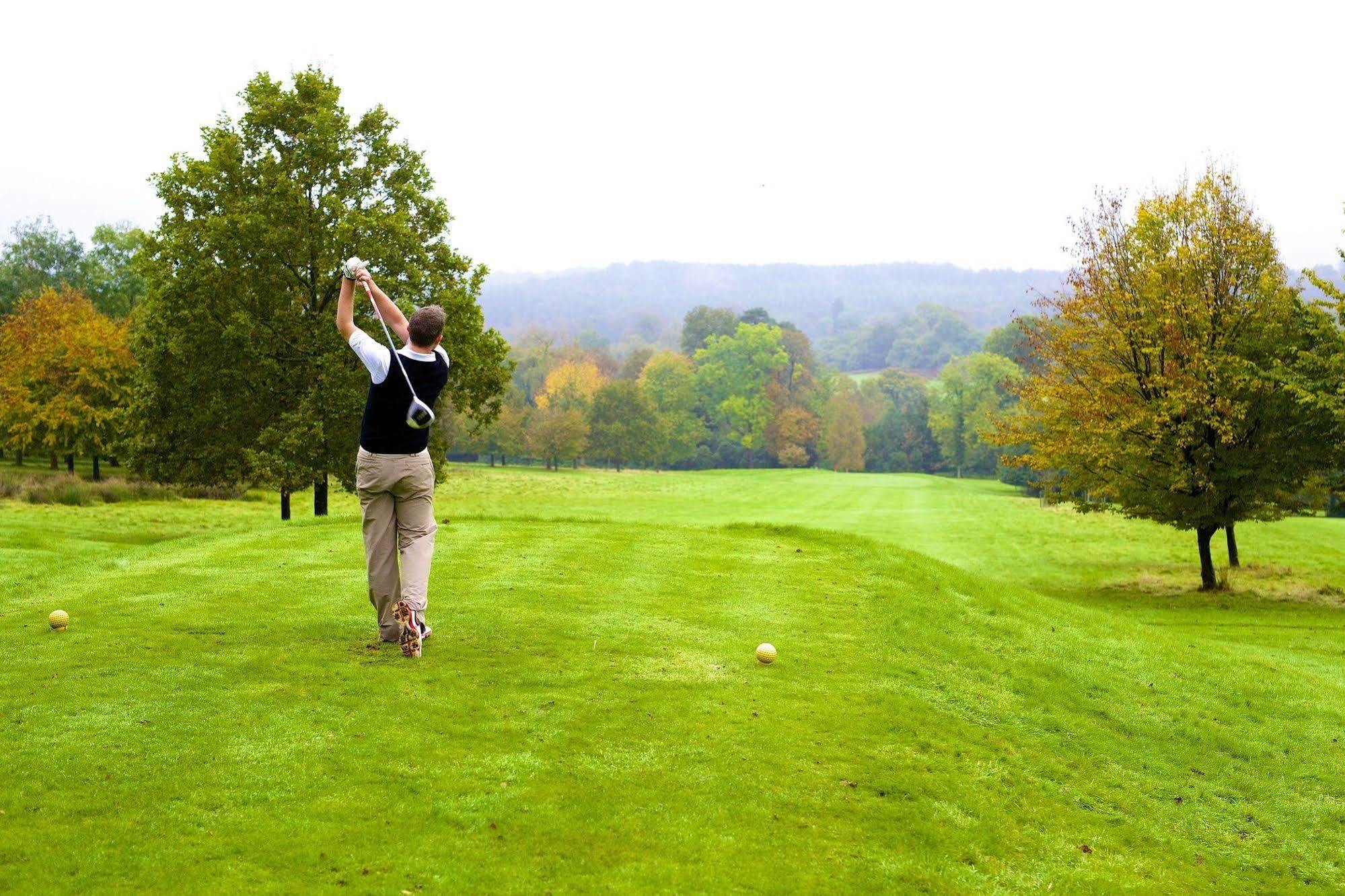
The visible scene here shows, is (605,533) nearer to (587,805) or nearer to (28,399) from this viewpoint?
(587,805)

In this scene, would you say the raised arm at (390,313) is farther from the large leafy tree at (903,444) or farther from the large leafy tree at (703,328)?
the large leafy tree at (703,328)

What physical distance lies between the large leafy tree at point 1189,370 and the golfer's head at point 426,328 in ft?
69.4

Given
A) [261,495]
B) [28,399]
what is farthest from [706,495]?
[28,399]

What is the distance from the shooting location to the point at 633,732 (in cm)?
741

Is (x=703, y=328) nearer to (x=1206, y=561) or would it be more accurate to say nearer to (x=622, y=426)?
(x=622, y=426)

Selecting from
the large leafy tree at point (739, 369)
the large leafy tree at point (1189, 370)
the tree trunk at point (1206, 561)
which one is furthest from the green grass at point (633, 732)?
the large leafy tree at point (739, 369)

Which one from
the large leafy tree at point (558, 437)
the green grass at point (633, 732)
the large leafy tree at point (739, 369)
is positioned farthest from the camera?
the large leafy tree at point (739, 369)

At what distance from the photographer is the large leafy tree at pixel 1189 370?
24438mm

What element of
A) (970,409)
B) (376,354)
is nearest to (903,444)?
→ (970,409)

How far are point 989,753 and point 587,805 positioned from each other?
3.85 m

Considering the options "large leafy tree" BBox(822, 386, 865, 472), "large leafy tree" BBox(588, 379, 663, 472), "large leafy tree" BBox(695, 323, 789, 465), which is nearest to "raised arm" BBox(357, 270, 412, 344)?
"large leafy tree" BBox(588, 379, 663, 472)

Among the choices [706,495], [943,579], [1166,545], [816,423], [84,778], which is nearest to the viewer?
[84,778]

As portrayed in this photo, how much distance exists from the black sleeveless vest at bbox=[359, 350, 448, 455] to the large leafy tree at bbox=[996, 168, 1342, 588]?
69.2 ft

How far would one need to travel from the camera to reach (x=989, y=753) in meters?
8.27
